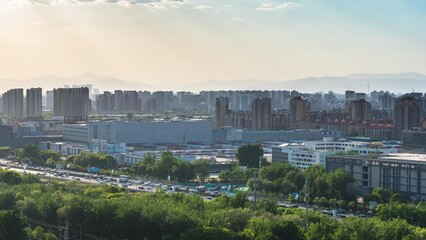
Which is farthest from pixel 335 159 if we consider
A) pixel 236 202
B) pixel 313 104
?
pixel 313 104

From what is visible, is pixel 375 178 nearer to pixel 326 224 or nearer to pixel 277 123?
pixel 326 224

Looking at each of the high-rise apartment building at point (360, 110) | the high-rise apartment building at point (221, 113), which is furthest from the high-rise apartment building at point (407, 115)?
the high-rise apartment building at point (221, 113)

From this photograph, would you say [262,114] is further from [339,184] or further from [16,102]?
[339,184]

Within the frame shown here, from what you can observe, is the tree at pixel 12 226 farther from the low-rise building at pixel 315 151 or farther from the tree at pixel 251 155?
the tree at pixel 251 155

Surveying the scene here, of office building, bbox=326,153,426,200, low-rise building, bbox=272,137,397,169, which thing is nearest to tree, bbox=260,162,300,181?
office building, bbox=326,153,426,200

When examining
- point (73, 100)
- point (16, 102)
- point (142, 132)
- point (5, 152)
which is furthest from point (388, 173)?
point (16, 102)

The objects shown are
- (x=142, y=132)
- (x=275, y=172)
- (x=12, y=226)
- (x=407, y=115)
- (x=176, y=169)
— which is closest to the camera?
(x=12, y=226)
